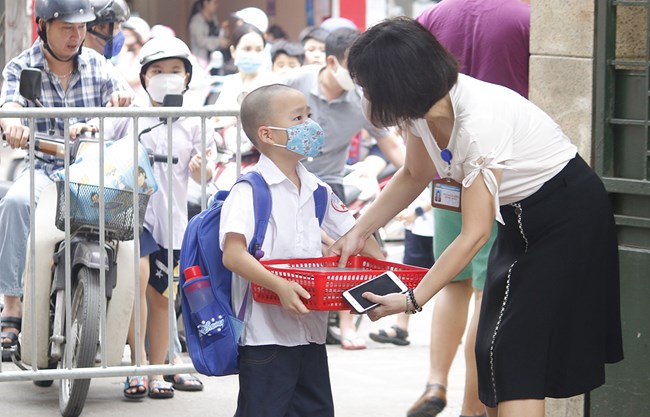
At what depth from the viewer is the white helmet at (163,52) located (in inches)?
271

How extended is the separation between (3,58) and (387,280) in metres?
9.20

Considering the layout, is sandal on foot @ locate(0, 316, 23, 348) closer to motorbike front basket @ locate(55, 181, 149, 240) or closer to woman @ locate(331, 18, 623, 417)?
motorbike front basket @ locate(55, 181, 149, 240)

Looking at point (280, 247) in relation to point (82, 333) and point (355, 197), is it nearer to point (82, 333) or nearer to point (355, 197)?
point (82, 333)

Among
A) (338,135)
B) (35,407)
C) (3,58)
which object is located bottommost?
(35,407)

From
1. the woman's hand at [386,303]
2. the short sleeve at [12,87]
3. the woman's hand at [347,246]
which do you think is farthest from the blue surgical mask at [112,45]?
the woman's hand at [386,303]

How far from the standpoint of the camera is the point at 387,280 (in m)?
4.25

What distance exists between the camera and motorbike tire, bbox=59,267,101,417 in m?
5.92

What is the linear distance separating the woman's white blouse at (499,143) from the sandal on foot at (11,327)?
113 inches

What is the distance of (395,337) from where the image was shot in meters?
8.27

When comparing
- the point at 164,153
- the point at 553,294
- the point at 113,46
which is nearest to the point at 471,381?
the point at 553,294

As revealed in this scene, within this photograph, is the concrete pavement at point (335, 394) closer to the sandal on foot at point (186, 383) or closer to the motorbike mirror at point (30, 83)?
the sandal on foot at point (186, 383)

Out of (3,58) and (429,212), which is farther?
(3,58)

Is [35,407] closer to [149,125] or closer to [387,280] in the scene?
[149,125]

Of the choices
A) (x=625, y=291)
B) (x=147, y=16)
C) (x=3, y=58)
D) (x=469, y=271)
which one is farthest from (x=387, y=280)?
(x=147, y=16)
